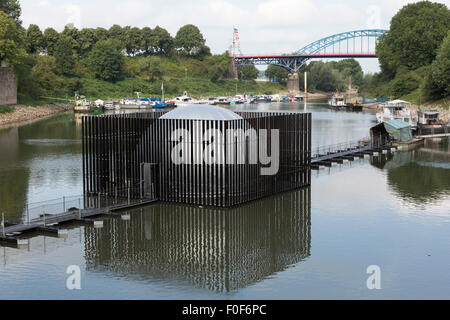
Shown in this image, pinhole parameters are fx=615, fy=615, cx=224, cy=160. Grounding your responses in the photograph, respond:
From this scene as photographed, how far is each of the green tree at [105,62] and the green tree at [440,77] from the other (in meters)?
68.1

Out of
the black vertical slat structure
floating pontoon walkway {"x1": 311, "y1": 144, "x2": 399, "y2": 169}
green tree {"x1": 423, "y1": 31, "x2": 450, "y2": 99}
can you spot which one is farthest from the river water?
green tree {"x1": 423, "y1": 31, "x2": 450, "y2": 99}

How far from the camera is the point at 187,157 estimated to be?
30719 mm

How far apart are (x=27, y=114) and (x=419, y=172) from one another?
64.6 m

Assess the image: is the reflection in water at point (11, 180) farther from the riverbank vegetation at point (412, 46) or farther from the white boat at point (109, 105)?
the riverbank vegetation at point (412, 46)

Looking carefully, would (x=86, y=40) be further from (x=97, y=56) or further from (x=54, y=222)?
(x=54, y=222)

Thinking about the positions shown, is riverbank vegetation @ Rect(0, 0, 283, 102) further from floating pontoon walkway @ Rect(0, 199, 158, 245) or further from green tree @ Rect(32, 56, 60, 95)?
floating pontoon walkway @ Rect(0, 199, 158, 245)

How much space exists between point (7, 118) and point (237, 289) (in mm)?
71353

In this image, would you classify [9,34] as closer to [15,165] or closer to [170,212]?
[15,165]

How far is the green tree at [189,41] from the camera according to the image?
175 meters

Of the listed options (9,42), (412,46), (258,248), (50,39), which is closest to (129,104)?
(9,42)

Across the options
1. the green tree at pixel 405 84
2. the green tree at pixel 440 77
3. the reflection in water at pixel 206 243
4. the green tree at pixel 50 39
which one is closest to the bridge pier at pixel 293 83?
the green tree at pixel 50 39

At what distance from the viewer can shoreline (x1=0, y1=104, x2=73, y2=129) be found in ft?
272

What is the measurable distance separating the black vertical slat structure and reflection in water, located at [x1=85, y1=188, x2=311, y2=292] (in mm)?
916

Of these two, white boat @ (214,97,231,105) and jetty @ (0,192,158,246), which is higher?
white boat @ (214,97,231,105)
